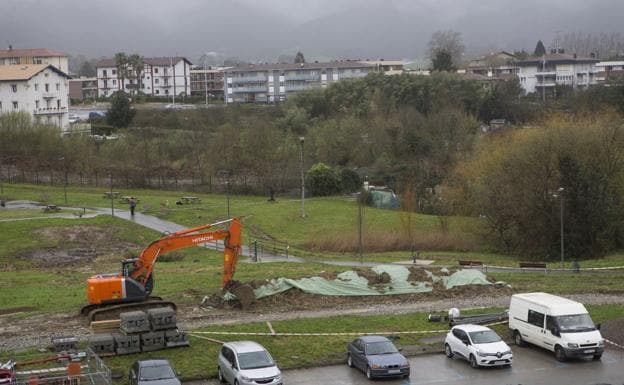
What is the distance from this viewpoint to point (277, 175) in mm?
78188

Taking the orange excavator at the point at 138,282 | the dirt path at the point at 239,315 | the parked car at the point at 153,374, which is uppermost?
the orange excavator at the point at 138,282

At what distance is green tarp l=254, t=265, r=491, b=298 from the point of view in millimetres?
32312

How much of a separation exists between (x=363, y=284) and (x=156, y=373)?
13368 millimetres

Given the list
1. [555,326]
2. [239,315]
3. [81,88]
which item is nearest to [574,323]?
[555,326]

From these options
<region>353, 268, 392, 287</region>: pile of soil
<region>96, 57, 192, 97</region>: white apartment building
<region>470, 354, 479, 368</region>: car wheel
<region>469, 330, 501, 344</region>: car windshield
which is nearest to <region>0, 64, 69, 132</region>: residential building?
<region>96, 57, 192, 97</region>: white apartment building

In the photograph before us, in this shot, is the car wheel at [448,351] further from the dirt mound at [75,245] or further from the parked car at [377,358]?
the dirt mound at [75,245]

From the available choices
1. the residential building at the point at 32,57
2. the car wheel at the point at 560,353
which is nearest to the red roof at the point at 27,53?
the residential building at the point at 32,57

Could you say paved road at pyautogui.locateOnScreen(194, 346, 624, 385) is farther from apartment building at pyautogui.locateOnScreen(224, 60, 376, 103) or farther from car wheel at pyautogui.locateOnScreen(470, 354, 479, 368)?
apartment building at pyautogui.locateOnScreen(224, 60, 376, 103)

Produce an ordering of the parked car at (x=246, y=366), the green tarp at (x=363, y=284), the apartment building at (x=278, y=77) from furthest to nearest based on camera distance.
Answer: the apartment building at (x=278, y=77) < the green tarp at (x=363, y=284) < the parked car at (x=246, y=366)

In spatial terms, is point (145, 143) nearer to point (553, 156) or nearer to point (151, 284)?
point (553, 156)

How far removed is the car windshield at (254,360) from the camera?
72.5 ft

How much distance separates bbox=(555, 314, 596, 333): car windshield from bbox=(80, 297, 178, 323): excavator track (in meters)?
12.6

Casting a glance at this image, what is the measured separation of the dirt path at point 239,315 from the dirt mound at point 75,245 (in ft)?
57.8

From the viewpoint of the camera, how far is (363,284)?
3338 centimetres
